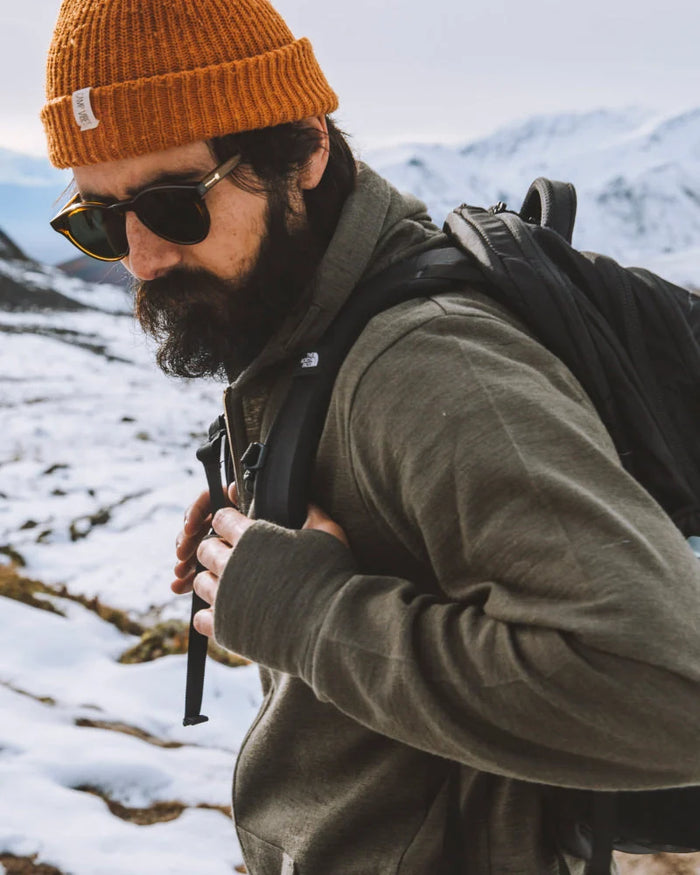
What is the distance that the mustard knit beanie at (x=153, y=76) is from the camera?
4.92 ft

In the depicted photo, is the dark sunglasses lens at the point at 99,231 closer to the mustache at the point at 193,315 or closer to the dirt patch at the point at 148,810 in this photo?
the mustache at the point at 193,315

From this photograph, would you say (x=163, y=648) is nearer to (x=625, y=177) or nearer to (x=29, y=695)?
(x=29, y=695)

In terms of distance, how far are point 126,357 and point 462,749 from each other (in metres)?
16.2

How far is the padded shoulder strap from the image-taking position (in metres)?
1.58

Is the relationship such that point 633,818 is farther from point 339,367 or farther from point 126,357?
point 126,357

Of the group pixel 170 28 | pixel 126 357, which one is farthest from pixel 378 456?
pixel 126 357

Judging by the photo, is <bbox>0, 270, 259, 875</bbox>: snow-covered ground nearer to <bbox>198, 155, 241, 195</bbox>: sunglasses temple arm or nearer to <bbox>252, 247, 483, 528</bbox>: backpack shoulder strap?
<bbox>198, 155, 241, 195</bbox>: sunglasses temple arm

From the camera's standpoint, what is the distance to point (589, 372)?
1277mm

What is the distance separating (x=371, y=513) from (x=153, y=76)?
934 mm

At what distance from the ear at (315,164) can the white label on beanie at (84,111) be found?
16.3 inches

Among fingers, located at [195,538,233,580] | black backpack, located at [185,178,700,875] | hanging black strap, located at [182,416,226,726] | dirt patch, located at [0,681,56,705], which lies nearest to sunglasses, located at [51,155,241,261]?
black backpack, located at [185,178,700,875]

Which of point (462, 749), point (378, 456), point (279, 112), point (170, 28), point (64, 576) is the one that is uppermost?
point (170, 28)

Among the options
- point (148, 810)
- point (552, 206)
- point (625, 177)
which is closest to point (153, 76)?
point (552, 206)

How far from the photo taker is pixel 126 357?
54.0 ft
